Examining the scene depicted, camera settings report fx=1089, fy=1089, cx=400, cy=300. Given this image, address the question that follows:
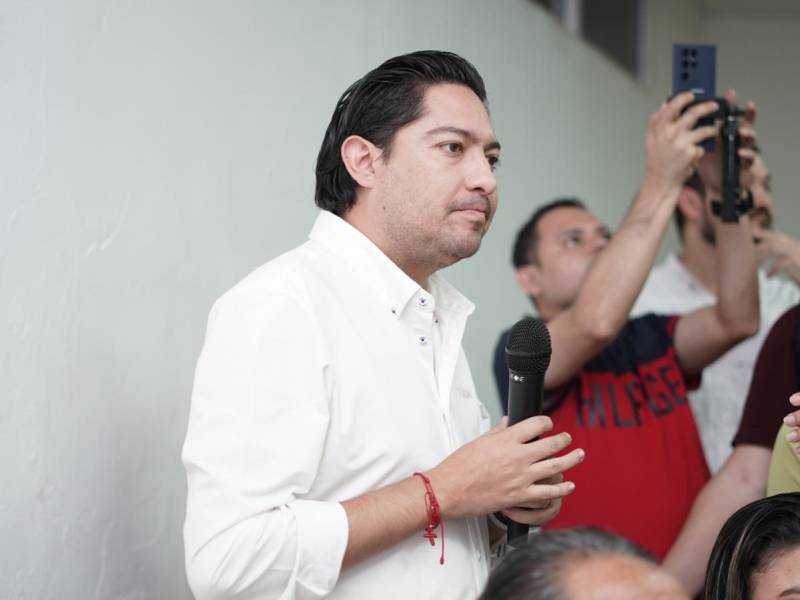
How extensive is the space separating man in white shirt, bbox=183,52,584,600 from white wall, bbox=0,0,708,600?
11.4 inches

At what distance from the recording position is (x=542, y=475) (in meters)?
1.48

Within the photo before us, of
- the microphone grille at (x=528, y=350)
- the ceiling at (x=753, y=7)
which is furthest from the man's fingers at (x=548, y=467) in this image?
the ceiling at (x=753, y=7)

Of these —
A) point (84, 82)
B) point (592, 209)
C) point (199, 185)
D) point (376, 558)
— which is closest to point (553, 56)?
point (592, 209)

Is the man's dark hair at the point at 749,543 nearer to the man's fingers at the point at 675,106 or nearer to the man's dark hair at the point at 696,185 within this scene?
the man's fingers at the point at 675,106

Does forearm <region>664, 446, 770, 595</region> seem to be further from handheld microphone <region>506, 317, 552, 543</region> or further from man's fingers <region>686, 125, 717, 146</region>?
handheld microphone <region>506, 317, 552, 543</region>

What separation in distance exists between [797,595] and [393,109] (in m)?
0.92

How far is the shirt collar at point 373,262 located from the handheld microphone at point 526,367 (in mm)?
203

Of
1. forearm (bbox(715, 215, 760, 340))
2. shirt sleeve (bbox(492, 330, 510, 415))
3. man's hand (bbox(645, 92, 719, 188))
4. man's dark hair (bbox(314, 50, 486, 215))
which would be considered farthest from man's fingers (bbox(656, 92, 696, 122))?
man's dark hair (bbox(314, 50, 486, 215))

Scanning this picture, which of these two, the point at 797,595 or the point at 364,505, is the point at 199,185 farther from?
the point at 797,595

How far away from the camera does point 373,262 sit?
1681mm

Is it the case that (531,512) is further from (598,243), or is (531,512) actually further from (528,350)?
(598,243)

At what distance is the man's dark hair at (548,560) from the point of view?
0.97 m

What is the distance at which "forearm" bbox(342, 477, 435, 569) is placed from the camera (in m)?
1.42

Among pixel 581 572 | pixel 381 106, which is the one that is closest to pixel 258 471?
pixel 581 572
